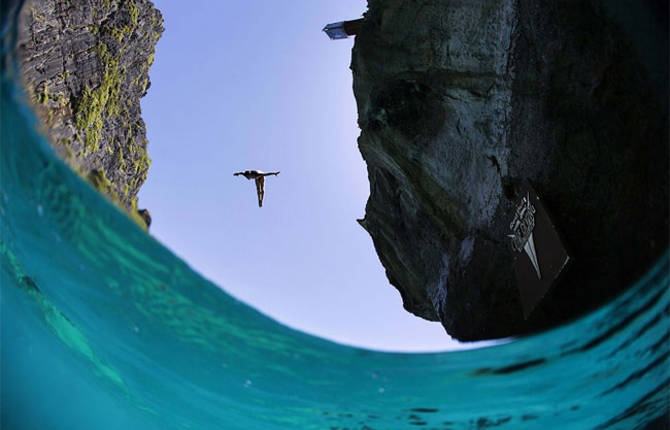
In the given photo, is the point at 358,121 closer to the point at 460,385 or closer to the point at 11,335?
the point at 460,385

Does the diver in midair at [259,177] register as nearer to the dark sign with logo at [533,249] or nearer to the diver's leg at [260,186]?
the diver's leg at [260,186]

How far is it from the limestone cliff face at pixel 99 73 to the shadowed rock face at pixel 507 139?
4.85 m

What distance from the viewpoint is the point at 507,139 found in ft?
17.5

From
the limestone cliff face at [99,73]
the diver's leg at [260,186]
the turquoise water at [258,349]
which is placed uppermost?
the limestone cliff face at [99,73]

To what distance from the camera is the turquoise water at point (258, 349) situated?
473 centimetres

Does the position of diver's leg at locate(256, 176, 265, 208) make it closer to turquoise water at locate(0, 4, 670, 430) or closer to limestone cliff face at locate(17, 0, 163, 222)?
limestone cliff face at locate(17, 0, 163, 222)

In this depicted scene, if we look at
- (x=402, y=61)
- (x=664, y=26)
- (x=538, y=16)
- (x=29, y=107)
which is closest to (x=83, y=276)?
(x=29, y=107)

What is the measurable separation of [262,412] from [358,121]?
568 centimetres

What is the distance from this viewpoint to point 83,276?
19.5ft

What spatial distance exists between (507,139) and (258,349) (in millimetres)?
4220

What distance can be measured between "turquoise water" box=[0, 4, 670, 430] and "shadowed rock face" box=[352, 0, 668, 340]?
0.60 meters

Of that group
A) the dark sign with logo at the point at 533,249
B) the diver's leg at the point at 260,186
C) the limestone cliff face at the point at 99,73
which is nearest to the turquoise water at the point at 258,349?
the dark sign with logo at the point at 533,249

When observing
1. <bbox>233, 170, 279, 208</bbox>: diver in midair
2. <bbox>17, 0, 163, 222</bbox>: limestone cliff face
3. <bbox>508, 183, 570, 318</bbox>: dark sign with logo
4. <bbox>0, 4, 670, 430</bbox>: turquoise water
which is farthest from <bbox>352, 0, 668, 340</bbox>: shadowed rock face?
<bbox>17, 0, 163, 222</bbox>: limestone cliff face

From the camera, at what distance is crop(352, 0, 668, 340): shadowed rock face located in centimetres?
393
